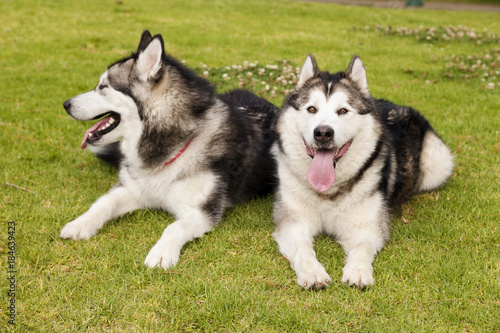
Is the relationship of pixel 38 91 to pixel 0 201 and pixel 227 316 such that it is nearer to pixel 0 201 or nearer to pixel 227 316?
pixel 0 201

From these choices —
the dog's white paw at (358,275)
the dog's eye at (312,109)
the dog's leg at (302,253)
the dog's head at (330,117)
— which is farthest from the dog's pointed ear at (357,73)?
the dog's white paw at (358,275)

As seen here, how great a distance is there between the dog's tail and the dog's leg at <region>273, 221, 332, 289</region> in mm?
2393

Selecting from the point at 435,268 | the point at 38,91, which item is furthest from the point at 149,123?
the point at 38,91

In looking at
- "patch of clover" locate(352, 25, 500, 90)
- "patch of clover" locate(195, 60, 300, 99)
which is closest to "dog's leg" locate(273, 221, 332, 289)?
"patch of clover" locate(195, 60, 300, 99)

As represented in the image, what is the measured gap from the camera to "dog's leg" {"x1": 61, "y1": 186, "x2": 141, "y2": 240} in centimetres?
405

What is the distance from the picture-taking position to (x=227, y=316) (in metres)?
3.04

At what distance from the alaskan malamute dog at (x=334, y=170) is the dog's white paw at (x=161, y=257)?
921 millimetres

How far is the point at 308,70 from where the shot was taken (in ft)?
14.1

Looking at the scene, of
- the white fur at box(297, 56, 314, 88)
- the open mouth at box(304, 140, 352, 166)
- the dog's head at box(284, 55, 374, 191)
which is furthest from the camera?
the white fur at box(297, 56, 314, 88)

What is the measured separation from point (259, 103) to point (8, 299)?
357 cm

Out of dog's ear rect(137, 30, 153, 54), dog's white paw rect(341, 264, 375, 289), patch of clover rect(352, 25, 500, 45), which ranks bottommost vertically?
dog's white paw rect(341, 264, 375, 289)

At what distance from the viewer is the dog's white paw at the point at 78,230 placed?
4.02m

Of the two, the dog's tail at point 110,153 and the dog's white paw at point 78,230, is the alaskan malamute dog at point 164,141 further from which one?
the dog's tail at point 110,153

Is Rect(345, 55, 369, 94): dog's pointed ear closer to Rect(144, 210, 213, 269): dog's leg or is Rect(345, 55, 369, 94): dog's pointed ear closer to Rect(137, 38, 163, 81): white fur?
Rect(137, 38, 163, 81): white fur
